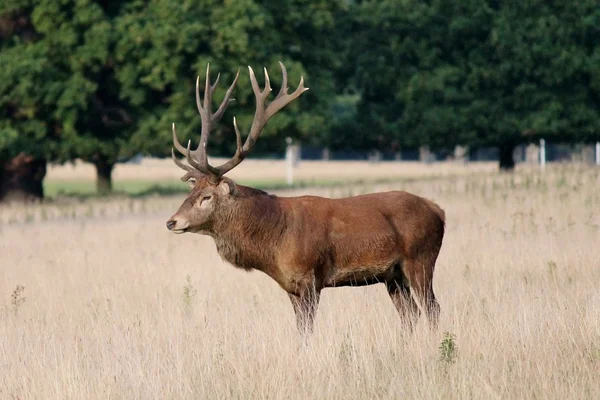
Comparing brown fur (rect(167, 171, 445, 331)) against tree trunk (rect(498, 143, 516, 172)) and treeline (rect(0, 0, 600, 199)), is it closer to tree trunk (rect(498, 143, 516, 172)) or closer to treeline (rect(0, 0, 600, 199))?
treeline (rect(0, 0, 600, 199))

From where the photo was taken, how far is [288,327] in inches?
344

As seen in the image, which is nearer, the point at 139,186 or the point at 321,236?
the point at 321,236

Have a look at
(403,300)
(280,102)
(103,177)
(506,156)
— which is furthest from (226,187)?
(506,156)

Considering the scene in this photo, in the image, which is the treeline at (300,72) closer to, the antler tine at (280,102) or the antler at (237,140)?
the antler tine at (280,102)

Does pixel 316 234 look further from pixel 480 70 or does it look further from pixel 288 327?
pixel 480 70

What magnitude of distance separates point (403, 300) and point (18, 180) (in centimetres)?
2156

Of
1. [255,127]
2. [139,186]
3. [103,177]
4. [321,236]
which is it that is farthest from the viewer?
[139,186]

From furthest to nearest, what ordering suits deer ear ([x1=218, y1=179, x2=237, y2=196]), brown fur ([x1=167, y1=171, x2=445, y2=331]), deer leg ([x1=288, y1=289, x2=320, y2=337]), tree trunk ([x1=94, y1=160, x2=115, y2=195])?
1. tree trunk ([x1=94, y1=160, x2=115, y2=195])
2. deer ear ([x1=218, y1=179, x2=237, y2=196])
3. brown fur ([x1=167, y1=171, x2=445, y2=331])
4. deer leg ([x1=288, y1=289, x2=320, y2=337])

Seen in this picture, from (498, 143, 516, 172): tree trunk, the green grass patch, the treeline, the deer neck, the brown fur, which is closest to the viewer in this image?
the brown fur

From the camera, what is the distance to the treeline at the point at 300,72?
27.7m

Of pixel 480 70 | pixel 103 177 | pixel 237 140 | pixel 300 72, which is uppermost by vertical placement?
pixel 300 72

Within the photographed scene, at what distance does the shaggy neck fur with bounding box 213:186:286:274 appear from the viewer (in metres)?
9.19

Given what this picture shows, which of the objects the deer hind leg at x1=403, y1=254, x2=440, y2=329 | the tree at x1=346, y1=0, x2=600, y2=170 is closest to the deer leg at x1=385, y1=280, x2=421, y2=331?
the deer hind leg at x1=403, y1=254, x2=440, y2=329

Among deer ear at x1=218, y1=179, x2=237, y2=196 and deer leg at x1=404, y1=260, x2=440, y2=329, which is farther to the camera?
deer ear at x1=218, y1=179, x2=237, y2=196
